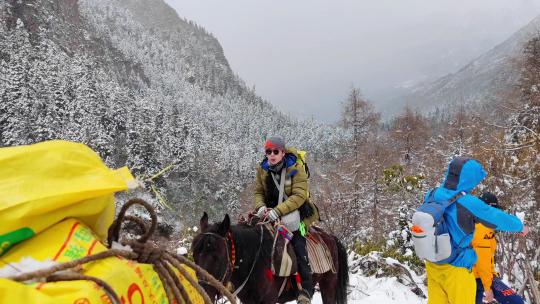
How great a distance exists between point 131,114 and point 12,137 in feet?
72.7

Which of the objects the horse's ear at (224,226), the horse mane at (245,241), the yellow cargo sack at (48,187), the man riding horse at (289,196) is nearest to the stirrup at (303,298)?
the man riding horse at (289,196)

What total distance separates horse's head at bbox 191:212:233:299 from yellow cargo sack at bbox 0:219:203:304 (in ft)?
8.68

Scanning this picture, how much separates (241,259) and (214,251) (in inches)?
17.5

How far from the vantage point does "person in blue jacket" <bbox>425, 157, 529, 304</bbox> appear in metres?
4.06

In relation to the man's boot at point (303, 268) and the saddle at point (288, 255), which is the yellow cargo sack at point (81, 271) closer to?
the saddle at point (288, 255)

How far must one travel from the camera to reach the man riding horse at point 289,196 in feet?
15.9

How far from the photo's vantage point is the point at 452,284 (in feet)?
13.6

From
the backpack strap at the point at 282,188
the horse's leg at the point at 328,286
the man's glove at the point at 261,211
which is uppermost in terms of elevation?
the backpack strap at the point at 282,188

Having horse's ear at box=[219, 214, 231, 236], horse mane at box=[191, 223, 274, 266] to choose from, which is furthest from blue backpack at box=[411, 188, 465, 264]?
horse's ear at box=[219, 214, 231, 236]

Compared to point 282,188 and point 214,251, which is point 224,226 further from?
point 282,188

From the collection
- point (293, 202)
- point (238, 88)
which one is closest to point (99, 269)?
→ point (293, 202)

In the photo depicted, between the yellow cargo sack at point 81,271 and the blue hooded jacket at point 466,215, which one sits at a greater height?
the yellow cargo sack at point 81,271

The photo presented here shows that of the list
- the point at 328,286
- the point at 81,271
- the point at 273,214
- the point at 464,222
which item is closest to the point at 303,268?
the point at 273,214

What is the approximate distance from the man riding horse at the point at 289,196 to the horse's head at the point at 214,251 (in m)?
0.75
